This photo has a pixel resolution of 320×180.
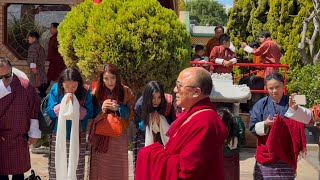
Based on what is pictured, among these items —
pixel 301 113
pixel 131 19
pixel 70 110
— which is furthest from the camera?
pixel 131 19

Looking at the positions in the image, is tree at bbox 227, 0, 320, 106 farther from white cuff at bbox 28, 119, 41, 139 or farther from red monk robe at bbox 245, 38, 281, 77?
white cuff at bbox 28, 119, 41, 139

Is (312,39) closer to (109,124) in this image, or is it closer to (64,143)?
(109,124)

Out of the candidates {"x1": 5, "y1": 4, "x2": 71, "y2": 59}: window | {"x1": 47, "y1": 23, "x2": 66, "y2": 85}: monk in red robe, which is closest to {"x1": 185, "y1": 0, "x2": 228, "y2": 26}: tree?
{"x1": 5, "y1": 4, "x2": 71, "y2": 59}: window

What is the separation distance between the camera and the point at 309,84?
10648 millimetres

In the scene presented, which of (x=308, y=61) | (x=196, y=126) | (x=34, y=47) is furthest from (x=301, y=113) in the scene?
(x=308, y=61)

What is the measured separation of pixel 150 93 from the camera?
630 cm

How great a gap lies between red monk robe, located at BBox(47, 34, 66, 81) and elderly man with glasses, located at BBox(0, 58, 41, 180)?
4.41m

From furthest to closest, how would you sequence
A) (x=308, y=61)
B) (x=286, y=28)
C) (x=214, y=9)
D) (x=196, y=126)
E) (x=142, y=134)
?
(x=214, y=9) → (x=286, y=28) → (x=308, y=61) → (x=142, y=134) → (x=196, y=126)

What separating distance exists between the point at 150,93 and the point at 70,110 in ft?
2.66

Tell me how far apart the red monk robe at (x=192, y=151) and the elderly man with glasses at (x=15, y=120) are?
7.83 ft

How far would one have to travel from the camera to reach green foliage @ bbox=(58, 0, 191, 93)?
8.01 meters

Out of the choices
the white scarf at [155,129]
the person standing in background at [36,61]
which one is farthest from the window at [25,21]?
the white scarf at [155,129]

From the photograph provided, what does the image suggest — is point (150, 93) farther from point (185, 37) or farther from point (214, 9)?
point (214, 9)

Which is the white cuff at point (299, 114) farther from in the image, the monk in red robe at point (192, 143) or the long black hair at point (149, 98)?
the monk in red robe at point (192, 143)
